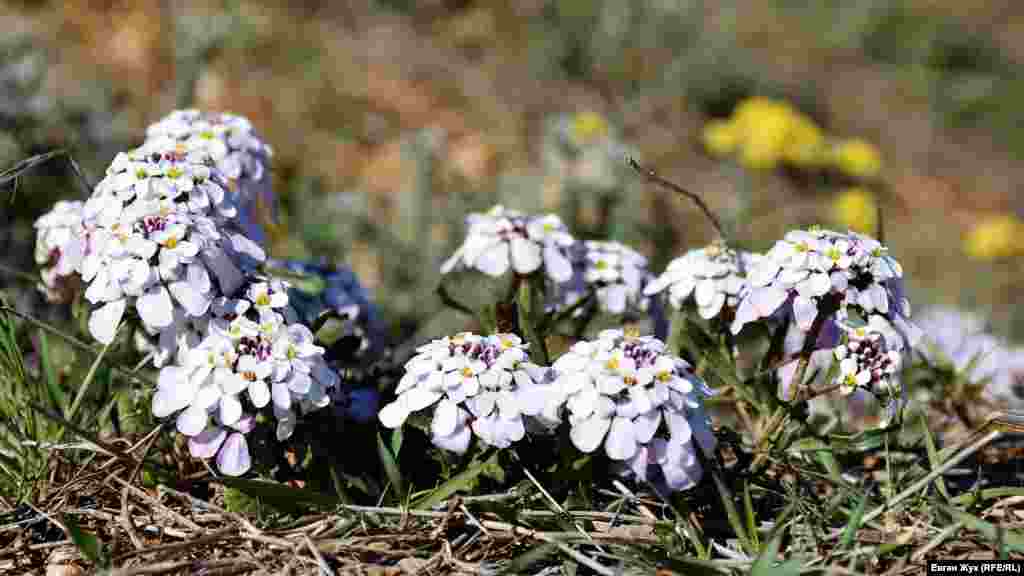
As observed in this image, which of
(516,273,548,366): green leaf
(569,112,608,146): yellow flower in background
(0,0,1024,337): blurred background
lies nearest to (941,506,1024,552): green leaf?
(516,273,548,366): green leaf

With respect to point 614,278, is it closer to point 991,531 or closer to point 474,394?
point 474,394

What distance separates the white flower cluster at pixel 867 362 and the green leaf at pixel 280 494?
1013mm

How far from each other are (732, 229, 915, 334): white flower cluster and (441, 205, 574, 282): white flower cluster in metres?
0.50

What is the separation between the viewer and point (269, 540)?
1786mm

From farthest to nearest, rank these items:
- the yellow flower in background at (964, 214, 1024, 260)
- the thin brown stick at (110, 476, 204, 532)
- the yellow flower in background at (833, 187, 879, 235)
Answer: the yellow flower in background at (964, 214, 1024, 260) < the yellow flower in background at (833, 187, 879, 235) < the thin brown stick at (110, 476, 204, 532)

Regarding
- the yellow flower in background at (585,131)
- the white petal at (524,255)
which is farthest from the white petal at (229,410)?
the yellow flower in background at (585,131)

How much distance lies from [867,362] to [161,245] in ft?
4.41

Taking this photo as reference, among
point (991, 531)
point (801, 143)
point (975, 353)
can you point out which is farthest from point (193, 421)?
point (801, 143)

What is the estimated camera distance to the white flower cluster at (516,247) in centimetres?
222

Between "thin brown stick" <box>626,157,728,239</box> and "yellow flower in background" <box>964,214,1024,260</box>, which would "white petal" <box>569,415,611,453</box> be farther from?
"yellow flower in background" <box>964,214,1024,260</box>

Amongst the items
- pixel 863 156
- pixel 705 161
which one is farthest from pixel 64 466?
pixel 705 161

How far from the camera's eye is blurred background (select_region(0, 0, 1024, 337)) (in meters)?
5.19

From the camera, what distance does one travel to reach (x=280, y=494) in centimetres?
180

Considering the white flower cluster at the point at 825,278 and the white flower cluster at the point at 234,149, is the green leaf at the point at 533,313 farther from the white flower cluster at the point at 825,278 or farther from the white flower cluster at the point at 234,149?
the white flower cluster at the point at 234,149
